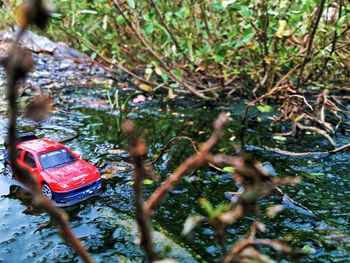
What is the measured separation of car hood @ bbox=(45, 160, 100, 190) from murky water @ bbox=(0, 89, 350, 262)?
0.22 m

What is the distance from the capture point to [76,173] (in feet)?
14.7

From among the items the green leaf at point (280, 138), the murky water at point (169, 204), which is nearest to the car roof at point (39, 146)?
the murky water at point (169, 204)

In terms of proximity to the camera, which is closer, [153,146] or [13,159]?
[13,159]

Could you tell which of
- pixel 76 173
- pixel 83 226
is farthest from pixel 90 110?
pixel 83 226

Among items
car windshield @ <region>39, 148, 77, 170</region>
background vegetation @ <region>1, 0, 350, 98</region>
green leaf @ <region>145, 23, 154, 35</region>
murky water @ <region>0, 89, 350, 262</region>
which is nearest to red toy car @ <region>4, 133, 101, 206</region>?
car windshield @ <region>39, 148, 77, 170</region>

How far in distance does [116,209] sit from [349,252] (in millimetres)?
2117

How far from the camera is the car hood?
4.32m

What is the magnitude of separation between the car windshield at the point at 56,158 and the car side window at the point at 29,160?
0.36 ft

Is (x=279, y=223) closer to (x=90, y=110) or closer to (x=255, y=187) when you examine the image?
(x=255, y=187)

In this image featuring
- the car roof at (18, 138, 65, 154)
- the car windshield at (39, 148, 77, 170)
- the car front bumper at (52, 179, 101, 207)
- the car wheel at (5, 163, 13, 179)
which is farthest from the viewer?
the car wheel at (5, 163, 13, 179)

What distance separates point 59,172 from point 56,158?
0.28 meters

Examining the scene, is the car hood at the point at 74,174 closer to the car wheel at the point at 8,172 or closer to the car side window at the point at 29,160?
the car side window at the point at 29,160

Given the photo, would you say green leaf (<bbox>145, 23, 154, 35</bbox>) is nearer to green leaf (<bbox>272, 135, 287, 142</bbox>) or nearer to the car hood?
green leaf (<bbox>272, 135, 287, 142</bbox>)

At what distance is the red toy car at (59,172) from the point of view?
4273mm
